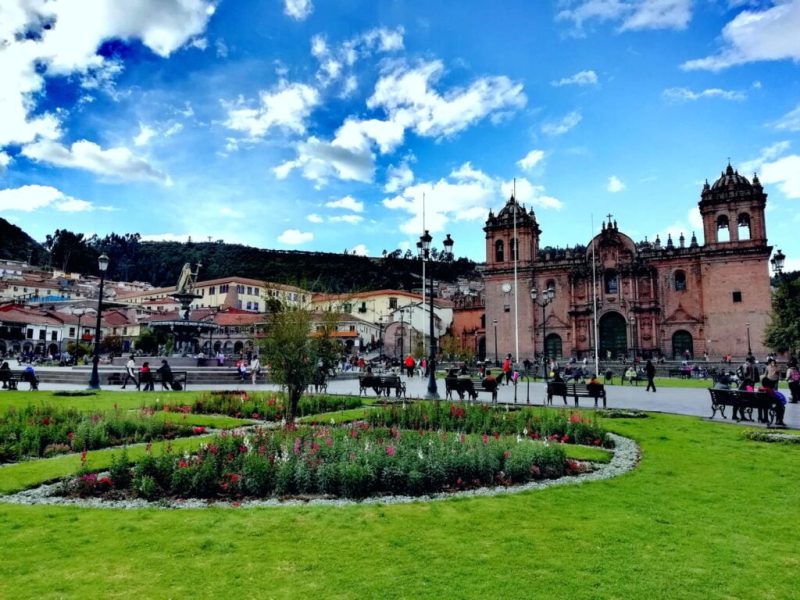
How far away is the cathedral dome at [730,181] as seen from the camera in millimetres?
46500

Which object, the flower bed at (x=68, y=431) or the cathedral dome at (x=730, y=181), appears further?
the cathedral dome at (x=730, y=181)

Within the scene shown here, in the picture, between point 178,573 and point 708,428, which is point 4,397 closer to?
point 178,573

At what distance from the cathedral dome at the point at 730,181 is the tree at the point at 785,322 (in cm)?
1056

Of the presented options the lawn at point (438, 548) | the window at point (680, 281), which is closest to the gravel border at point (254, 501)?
the lawn at point (438, 548)

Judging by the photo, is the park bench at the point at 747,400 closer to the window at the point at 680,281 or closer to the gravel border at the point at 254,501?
the gravel border at the point at 254,501

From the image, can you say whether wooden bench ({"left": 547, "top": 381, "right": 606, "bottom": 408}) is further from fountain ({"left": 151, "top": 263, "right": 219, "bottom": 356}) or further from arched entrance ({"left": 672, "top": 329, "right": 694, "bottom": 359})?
→ arched entrance ({"left": 672, "top": 329, "right": 694, "bottom": 359})

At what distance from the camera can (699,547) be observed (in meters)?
4.88

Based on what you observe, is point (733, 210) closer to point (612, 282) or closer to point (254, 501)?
point (612, 282)

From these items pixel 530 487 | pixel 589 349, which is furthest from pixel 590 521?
pixel 589 349

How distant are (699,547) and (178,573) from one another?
453 centimetres

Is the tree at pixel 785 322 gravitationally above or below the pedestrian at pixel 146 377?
above

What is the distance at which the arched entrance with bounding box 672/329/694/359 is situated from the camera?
Result: 1858 inches

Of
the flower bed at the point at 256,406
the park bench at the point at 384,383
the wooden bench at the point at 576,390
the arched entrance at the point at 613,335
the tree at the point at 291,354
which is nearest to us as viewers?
the tree at the point at 291,354

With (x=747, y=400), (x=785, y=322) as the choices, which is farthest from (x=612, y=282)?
(x=747, y=400)
